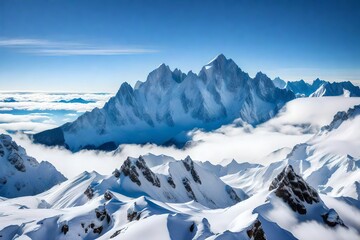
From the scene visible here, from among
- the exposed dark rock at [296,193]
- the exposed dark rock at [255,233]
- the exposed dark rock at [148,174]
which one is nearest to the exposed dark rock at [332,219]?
the exposed dark rock at [296,193]

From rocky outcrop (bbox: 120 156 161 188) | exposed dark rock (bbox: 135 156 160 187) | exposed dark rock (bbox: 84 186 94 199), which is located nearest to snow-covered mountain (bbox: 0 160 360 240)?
exposed dark rock (bbox: 84 186 94 199)

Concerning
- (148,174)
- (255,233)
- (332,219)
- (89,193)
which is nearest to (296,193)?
(332,219)

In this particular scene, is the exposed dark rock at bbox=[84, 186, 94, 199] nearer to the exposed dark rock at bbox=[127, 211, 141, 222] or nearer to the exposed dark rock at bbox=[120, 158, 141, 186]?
the exposed dark rock at bbox=[120, 158, 141, 186]

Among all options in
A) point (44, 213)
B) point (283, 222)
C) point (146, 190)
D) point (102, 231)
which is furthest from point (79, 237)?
point (146, 190)

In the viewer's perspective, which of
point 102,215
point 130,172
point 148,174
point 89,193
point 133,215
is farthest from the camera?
point 148,174

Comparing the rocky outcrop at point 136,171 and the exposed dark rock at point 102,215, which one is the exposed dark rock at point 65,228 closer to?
the exposed dark rock at point 102,215

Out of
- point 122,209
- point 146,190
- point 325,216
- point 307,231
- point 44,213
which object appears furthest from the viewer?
point 146,190

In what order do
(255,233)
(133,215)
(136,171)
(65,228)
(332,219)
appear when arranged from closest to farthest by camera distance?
(255,233) → (332,219) → (65,228) → (133,215) → (136,171)

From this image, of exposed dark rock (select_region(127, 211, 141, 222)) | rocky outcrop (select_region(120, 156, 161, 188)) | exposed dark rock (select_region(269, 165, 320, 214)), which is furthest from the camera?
rocky outcrop (select_region(120, 156, 161, 188))

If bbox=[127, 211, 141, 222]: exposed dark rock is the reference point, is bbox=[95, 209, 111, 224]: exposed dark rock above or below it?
below

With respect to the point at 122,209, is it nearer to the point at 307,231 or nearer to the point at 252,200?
the point at 252,200

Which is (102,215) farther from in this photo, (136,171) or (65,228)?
(136,171)
